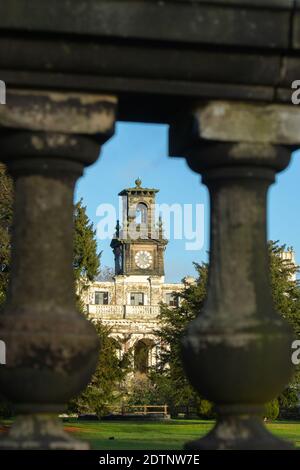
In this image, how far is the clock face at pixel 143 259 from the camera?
286ft

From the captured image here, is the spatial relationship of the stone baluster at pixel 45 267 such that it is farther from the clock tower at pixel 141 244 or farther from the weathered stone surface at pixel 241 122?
the clock tower at pixel 141 244

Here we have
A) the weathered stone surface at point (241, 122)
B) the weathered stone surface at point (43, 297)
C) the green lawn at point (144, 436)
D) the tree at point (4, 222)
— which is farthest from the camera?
the tree at point (4, 222)

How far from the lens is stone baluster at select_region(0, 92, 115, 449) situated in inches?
203

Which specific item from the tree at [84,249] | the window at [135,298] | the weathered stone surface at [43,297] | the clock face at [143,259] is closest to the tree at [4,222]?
the tree at [84,249]

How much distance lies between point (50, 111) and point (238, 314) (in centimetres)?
163

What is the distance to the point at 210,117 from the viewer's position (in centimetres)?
555

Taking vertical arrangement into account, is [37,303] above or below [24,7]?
below

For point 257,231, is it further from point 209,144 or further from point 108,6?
point 108,6

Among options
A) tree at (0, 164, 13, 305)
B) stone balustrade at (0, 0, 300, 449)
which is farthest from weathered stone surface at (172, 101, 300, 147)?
tree at (0, 164, 13, 305)

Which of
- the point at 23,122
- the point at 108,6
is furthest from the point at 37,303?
the point at 108,6

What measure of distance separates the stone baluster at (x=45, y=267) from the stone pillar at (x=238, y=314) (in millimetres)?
660

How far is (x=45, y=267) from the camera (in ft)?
17.7

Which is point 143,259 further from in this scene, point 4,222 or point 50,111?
point 50,111

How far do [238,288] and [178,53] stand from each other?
1435 mm
